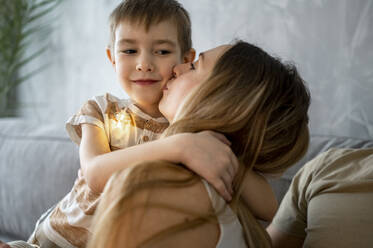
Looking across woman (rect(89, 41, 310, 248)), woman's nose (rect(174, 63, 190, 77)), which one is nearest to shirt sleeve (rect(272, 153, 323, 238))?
woman (rect(89, 41, 310, 248))

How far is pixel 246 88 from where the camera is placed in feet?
2.86

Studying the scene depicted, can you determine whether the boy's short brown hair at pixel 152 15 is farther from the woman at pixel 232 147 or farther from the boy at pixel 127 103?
the woman at pixel 232 147

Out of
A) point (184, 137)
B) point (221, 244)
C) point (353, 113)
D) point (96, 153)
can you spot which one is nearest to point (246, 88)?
point (184, 137)

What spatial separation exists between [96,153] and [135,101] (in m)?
0.29

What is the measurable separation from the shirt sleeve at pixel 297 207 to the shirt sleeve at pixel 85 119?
594 millimetres

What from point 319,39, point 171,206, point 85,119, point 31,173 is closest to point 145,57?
point 85,119

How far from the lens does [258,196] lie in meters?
0.97

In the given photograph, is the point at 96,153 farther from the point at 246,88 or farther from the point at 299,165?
the point at 299,165

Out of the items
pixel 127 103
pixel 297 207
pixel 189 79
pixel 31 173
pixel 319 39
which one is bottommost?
pixel 31 173

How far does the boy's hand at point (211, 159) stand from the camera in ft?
2.49

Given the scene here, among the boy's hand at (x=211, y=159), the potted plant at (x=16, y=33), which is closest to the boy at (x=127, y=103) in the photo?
the boy's hand at (x=211, y=159)

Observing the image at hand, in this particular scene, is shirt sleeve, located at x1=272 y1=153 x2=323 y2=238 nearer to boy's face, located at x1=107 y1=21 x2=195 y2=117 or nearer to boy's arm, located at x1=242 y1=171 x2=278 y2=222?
boy's arm, located at x1=242 y1=171 x2=278 y2=222

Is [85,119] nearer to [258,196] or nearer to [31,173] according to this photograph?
[258,196]

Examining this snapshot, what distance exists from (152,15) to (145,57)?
134mm
